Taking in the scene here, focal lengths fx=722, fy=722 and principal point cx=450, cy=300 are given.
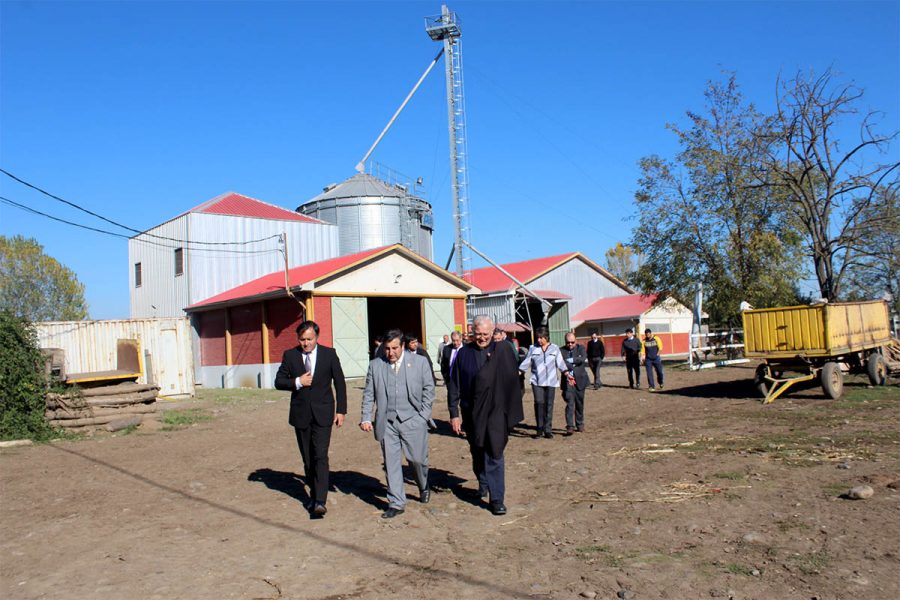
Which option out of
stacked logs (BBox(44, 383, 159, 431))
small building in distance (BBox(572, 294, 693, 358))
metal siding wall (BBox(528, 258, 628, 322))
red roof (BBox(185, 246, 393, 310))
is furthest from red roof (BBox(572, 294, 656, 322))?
stacked logs (BBox(44, 383, 159, 431))

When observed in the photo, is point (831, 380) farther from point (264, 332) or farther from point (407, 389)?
point (264, 332)

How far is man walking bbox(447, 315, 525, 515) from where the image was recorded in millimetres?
7090

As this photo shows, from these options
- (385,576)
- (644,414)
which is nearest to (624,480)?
(385,576)

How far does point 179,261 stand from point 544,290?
798 inches

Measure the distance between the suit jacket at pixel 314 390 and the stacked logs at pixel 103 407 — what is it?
792cm

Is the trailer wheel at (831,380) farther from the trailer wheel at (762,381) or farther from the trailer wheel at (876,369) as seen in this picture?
the trailer wheel at (876,369)

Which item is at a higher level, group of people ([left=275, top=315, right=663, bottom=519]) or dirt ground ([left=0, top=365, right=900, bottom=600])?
group of people ([left=275, top=315, right=663, bottom=519])

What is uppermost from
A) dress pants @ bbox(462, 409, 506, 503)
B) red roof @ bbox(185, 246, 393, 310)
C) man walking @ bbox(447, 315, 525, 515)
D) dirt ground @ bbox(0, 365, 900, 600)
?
red roof @ bbox(185, 246, 393, 310)

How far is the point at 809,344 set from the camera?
A: 49.2 ft

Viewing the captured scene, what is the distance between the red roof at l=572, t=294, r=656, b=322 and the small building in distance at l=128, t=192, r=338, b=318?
16.8 meters

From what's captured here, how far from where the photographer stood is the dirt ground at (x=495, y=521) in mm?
4992

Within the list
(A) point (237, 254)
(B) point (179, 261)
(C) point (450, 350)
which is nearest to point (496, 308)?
(A) point (237, 254)

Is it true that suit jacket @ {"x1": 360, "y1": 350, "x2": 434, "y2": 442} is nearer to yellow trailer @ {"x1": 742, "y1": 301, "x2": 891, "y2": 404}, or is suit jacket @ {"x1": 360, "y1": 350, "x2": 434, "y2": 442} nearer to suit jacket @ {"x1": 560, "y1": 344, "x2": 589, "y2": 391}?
suit jacket @ {"x1": 560, "y1": 344, "x2": 589, "y2": 391}

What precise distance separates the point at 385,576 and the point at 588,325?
40.5m
